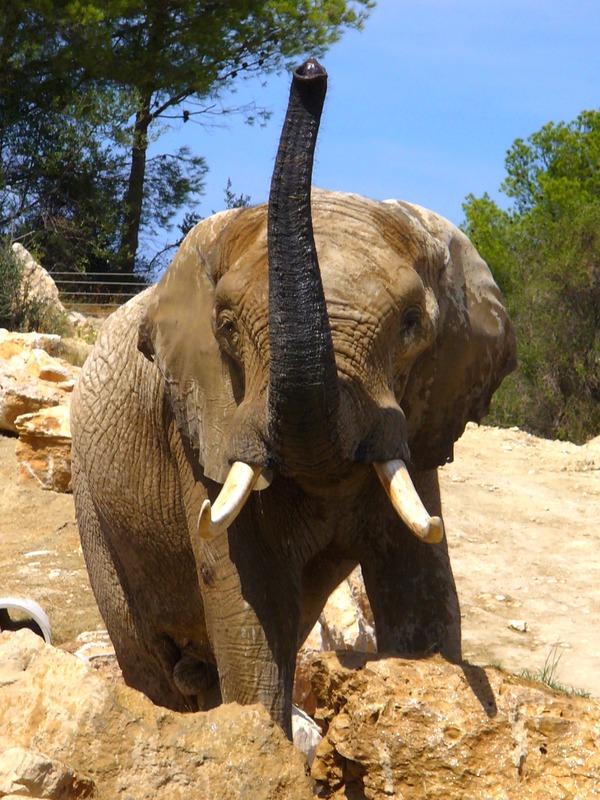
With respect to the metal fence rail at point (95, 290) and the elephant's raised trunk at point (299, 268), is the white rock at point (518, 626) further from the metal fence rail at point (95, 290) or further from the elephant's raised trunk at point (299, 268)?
the metal fence rail at point (95, 290)

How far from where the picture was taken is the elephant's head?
3.50 m

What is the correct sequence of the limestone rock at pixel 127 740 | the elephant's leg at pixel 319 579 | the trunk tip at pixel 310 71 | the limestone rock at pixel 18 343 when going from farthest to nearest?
1. the limestone rock at pixel 18 343
2. the elephant's leg at pixel 319 579
3. the trunk tip at pixel 310 71
4. the limestone rock at pixel 127 740

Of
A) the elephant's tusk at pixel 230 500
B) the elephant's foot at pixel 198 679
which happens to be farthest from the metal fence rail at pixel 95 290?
the elephant's tusk at pixel 230 500

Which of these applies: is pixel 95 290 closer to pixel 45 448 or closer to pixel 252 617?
pixel 45 448

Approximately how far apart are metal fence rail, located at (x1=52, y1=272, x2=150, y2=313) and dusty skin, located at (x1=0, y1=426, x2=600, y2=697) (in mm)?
6007

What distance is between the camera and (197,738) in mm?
3262

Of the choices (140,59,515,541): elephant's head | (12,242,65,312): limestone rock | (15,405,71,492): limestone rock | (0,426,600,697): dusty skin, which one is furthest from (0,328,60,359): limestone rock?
(140,59,515,541): elephant's head

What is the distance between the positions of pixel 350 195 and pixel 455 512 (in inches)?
271

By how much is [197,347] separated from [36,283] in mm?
11294

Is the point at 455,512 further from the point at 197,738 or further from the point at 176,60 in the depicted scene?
the point at 176,60

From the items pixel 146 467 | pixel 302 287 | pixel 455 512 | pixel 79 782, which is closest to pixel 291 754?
pixel 79 782

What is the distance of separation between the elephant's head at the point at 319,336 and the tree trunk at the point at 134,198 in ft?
50.5

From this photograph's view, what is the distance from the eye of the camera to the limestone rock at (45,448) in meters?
9.80

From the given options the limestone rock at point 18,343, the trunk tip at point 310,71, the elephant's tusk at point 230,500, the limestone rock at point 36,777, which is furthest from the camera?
the limestone rock at point 18,343
